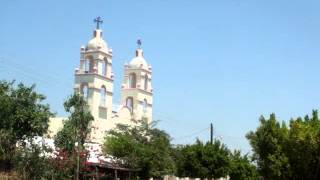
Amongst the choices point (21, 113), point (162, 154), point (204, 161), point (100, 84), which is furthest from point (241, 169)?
point (21, 113)

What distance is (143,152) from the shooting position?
4144 centimetres

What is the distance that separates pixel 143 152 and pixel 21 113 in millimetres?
11140

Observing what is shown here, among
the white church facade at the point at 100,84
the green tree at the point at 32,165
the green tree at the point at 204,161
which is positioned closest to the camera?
the green tree at the point at 32,165

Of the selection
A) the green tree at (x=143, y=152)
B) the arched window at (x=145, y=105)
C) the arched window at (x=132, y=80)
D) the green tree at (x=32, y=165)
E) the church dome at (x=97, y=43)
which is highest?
the church dome at (x=97, y=43)

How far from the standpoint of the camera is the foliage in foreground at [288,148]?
30.4 meters

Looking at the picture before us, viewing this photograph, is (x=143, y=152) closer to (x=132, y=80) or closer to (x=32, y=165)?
(x=32, y=165)

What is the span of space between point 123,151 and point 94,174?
9736 mm

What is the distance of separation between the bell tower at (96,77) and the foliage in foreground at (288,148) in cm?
3223

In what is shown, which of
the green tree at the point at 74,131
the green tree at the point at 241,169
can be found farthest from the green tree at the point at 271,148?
the green tree at the point at 241,169

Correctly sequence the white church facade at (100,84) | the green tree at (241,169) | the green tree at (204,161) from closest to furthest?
the green tree at (204,161)
the green tree at (241,169)
the white church facade at (100,84)

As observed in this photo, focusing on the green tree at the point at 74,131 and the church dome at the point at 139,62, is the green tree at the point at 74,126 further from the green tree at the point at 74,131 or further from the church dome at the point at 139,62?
the church dome at the point at 139,62

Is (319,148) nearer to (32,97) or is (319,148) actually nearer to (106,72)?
(32,97)

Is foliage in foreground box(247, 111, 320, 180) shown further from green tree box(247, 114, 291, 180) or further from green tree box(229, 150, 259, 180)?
green tree box(229, 150, 259, 180)

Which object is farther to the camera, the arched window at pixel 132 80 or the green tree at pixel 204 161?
the arched window at pixel 132 80
